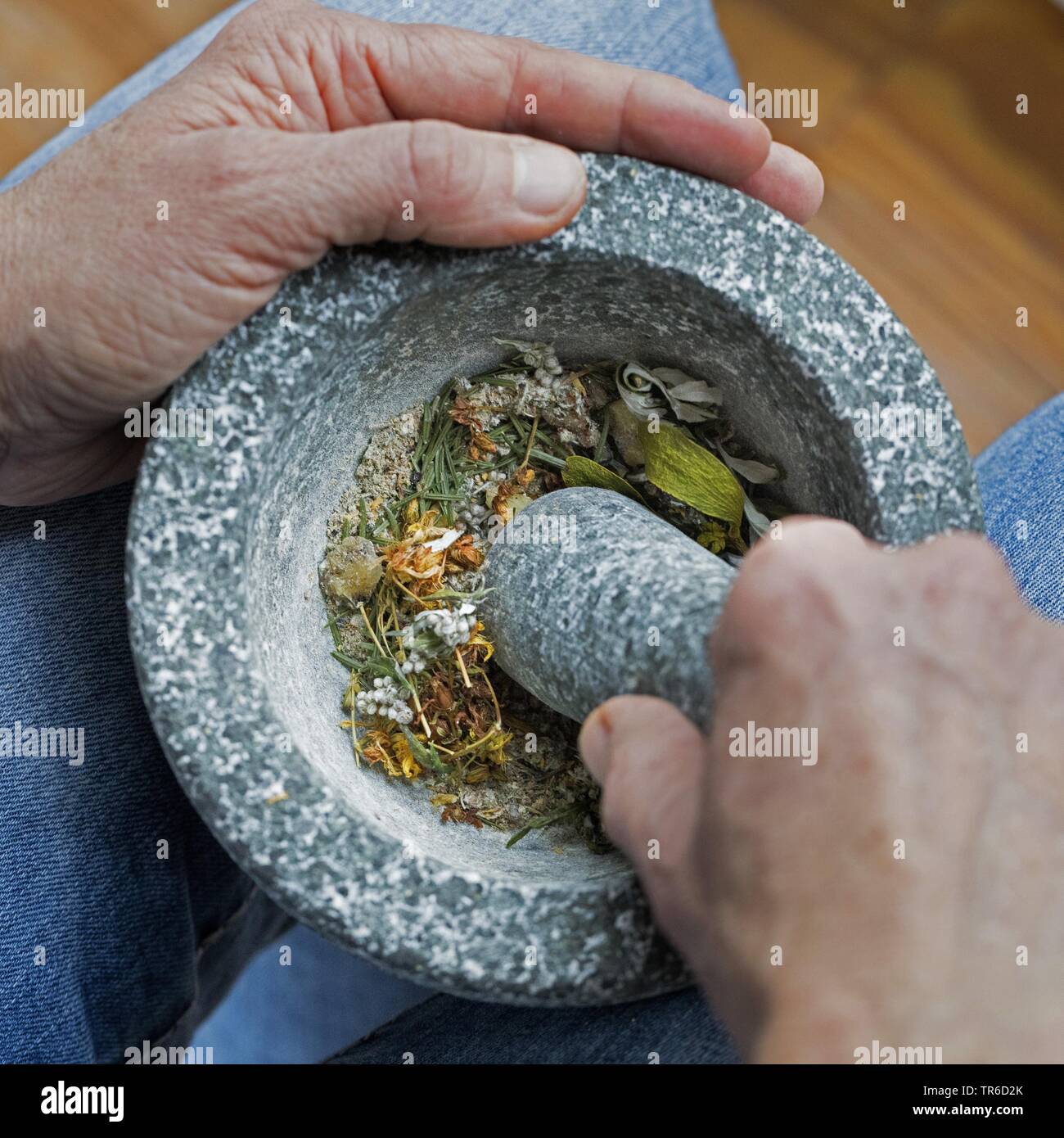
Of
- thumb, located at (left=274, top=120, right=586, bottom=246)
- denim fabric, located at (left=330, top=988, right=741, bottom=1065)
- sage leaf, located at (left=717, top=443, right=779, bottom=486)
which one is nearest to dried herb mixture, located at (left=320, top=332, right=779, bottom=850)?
sage leaf, located at (left=717, top=443, right=779, bottom=486)

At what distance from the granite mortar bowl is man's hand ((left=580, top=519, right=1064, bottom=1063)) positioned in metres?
0.13

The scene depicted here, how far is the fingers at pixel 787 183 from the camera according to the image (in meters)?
0.97

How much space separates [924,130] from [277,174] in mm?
1529

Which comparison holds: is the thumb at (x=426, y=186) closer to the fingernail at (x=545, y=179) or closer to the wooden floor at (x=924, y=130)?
the fingernail at (x=545, y=179)

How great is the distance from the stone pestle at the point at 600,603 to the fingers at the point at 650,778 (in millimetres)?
35

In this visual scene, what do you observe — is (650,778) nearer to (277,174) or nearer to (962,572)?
(962,572)

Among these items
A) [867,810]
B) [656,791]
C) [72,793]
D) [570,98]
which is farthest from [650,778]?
[72,793]

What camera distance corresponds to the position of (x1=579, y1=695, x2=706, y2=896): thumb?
642 mm

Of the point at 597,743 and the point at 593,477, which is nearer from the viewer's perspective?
the point at 597,743

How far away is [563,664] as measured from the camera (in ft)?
2.77

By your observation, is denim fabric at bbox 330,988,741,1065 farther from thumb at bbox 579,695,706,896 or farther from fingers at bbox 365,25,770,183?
fingers at bbox 365,25,770,183

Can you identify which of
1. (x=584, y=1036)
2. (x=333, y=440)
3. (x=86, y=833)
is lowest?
(x=584, y=1036)

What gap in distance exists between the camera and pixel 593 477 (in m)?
0.95

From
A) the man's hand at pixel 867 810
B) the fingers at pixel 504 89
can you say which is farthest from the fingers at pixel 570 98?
the man's hand at pixel 867 810
